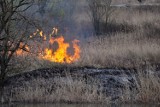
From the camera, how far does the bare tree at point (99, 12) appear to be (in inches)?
1526

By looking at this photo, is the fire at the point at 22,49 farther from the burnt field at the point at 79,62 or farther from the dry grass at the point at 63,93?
the dry grass at the point at 63,93

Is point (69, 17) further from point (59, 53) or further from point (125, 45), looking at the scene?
point (125, 45)

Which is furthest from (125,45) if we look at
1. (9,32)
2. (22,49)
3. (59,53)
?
(9,32)

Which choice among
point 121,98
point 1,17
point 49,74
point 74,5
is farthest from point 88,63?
point 74,5

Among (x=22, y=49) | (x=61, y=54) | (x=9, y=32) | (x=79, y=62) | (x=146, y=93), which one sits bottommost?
(x=61, y=54)

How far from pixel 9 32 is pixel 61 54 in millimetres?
7939

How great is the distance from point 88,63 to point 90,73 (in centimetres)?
186

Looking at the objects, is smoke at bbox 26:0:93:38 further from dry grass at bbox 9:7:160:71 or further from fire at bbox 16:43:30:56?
fire at bbox 16:43:30:56

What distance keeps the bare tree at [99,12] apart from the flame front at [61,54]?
5.04 metres

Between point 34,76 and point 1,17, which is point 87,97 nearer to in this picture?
point 34,76

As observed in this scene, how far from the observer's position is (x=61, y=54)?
31.2 metres

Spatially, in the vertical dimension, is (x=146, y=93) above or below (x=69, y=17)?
above

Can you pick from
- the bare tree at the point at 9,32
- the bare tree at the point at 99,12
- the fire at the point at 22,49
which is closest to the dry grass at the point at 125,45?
the fire at the point at 22,49

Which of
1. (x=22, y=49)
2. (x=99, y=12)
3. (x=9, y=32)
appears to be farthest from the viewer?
(x=99, y=12)
